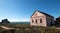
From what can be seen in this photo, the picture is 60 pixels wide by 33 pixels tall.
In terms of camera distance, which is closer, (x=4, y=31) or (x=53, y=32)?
(x=53, y=32)

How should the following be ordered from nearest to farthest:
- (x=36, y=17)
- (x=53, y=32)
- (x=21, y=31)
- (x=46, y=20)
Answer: (x=53, y=32), (x=21, y=31), (x=46, y=20), (x=36, y=17)

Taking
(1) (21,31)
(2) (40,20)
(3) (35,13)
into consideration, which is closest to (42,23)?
(2) (40,20)

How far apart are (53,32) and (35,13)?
16709 millimetres

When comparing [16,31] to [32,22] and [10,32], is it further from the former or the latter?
[32,22]

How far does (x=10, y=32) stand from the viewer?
16.9 metres

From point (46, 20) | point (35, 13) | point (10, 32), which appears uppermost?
point (35, 13)

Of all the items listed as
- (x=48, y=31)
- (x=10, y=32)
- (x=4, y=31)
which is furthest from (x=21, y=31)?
(x=48, y=31)

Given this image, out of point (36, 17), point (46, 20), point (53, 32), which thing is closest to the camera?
point (53, 32)

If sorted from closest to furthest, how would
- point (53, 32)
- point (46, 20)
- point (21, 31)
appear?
1. point (53, 32)
2. point (21, 31)
3. point (46, 20)

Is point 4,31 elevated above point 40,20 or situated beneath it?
situated beneath

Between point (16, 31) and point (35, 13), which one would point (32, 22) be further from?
point (16, 31)

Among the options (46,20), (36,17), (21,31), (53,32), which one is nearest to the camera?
(53,32)

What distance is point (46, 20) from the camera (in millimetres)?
28062

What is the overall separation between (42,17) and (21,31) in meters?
13.6
